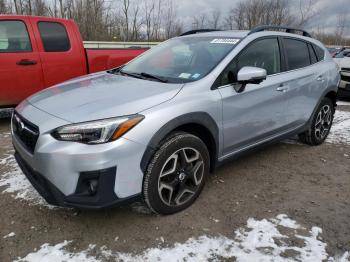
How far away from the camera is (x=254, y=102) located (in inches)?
138

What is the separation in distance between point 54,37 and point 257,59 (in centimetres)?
366

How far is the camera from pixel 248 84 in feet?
11.3

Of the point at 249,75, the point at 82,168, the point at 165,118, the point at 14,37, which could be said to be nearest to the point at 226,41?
the point at 249,75

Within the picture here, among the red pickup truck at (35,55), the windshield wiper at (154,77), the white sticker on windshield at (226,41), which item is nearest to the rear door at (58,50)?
the red pickup truck at (35,55)

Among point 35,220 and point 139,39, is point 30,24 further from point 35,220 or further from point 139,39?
point 139,39

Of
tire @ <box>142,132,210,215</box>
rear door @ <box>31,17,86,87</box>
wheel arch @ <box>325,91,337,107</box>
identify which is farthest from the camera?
rear door @ <box>31,17,86,87</box>

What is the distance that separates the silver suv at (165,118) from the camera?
2.50m

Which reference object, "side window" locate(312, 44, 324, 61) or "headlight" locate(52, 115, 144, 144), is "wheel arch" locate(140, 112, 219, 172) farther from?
"side window" locate(312, 44, 324, 61)

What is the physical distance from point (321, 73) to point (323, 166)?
1.28 metres

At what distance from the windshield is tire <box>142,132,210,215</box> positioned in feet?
2.07

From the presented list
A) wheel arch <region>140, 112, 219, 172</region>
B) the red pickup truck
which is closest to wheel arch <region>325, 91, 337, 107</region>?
wheel arch <region>140, 112, 219, 172</region>

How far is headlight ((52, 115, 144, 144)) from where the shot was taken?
2488 mm

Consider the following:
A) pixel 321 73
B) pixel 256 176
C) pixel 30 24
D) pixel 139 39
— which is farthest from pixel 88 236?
pixel 139 39

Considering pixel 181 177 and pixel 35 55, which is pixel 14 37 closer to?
pixel 35 55
